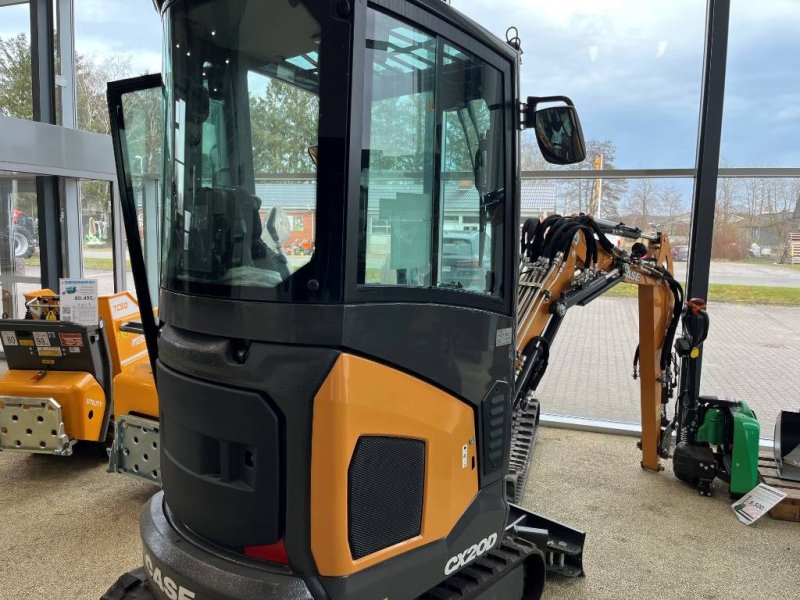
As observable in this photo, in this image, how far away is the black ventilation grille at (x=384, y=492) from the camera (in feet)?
4.99

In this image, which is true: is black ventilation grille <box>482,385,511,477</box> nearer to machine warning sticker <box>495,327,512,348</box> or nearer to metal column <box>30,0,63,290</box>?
machine warning sticker <box>495,327,512,348</box>

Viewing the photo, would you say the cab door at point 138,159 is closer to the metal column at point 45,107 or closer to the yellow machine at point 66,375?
the yellow machine at point 66,375

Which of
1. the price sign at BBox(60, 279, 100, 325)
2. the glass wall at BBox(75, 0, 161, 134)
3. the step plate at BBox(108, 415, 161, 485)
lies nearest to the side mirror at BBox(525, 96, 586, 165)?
A: the step plate at BBox(108, 415, 161, 485)

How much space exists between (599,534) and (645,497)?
2.31 feet

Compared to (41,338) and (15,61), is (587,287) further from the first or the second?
(15,61)

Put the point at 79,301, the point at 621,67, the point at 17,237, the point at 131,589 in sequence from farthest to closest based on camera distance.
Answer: the point at 17,237 → the point at 621,67 → the point at 79,301 → the point at 131,589

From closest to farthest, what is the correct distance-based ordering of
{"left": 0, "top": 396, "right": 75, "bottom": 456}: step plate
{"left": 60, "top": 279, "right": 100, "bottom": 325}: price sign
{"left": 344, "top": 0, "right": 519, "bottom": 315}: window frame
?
{"left": 344, "top": 0, "right": 519, "bottom": 315}: window frame → {"left": 0, "top": 396, "right": 75, "bottom": 456}: step plate → {"left": 60, "top": 279, "right": 100, "bottom": 325}: price sign

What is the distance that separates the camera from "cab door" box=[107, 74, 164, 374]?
1.97m

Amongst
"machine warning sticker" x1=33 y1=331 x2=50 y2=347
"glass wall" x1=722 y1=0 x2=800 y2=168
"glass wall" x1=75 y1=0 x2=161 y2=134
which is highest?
"glass wall" x1=75 y1=0 x2=161 y2=134

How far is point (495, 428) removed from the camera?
1975mm

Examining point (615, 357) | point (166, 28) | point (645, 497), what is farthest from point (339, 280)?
point (615, 357)

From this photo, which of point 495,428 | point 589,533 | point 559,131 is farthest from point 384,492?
point 589,533

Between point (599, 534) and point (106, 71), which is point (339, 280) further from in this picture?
point (106, 71)

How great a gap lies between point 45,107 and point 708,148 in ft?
21.9
